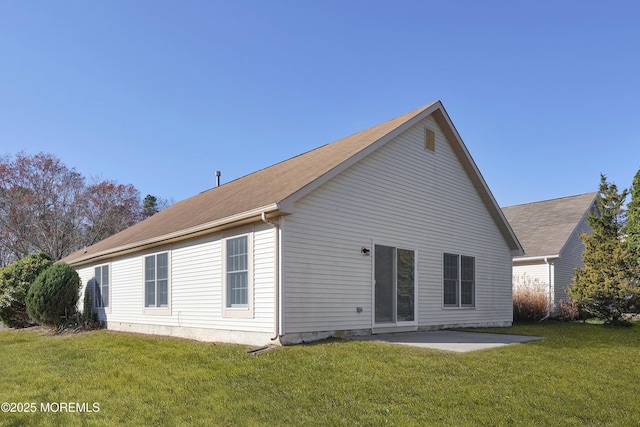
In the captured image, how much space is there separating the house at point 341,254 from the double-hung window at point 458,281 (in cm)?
5

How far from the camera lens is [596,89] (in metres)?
15.0

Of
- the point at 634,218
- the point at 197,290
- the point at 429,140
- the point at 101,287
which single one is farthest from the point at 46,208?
the point at 634,218

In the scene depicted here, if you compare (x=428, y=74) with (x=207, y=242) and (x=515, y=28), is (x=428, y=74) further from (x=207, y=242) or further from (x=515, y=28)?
(x=207, y=242)

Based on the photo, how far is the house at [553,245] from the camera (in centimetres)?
2033

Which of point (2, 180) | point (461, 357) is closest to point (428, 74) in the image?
point (461, 357)

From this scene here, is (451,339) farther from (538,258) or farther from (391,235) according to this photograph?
(538,258)

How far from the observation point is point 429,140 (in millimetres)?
13297

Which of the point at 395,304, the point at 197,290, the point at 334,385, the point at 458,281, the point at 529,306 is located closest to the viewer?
the point at 334,385

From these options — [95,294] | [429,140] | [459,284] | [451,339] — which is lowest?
[451,339]

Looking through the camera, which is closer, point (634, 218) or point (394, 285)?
point (394, 285)

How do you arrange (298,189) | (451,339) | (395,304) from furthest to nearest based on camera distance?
(395,304) < (451,339) < (298,189)

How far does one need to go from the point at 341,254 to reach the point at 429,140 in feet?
15.7

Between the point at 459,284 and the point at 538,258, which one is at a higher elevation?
the point at 538,258

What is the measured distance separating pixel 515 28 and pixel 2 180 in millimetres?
27618
